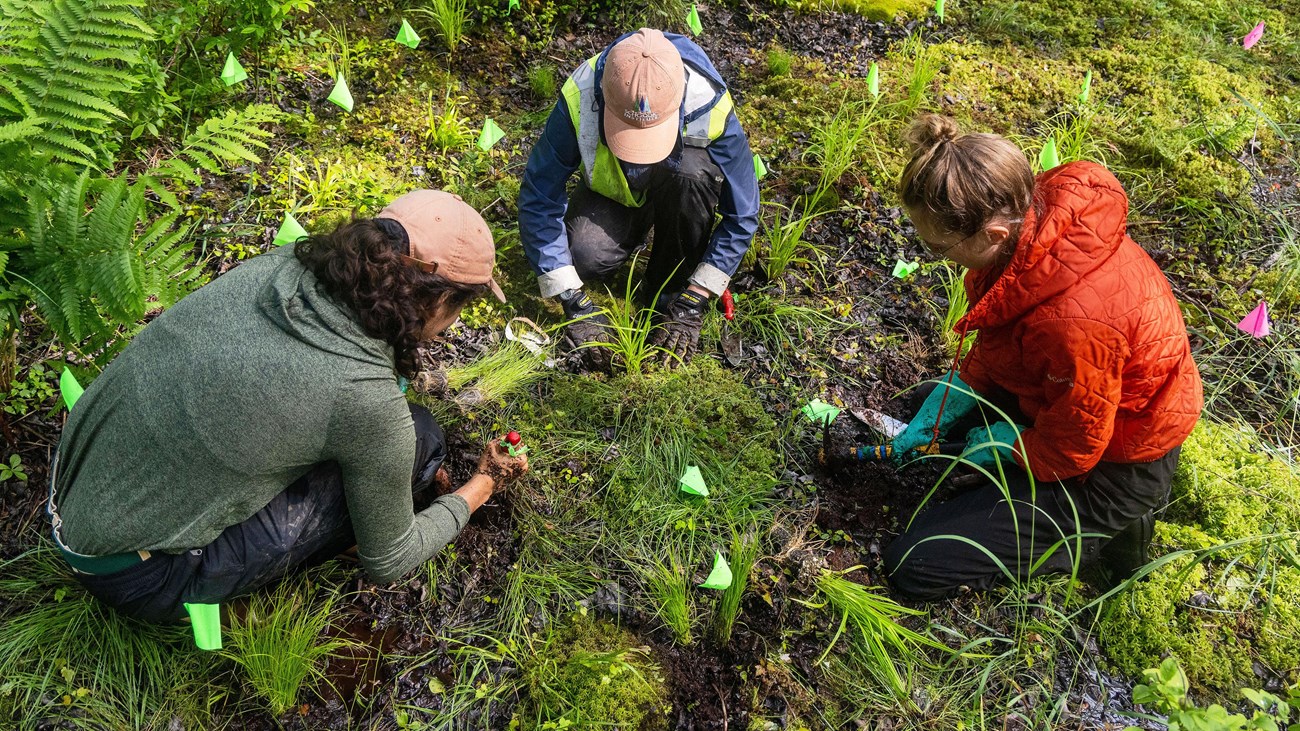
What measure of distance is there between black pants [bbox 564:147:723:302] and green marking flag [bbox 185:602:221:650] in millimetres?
1774

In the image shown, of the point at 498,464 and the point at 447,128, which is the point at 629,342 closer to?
the point at 498,464

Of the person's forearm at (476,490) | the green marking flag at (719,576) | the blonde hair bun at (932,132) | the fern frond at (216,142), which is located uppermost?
the blonde hair bun at (932,132)

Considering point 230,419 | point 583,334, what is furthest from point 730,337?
point 230,419

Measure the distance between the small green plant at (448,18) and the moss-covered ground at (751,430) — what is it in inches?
2.2

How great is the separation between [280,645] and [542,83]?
9.04 ft

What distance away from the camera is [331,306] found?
5.69 feet

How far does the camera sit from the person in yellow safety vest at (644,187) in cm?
263

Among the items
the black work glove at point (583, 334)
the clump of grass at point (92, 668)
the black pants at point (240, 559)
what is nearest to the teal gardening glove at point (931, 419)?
the black work glove at point (583, 334)

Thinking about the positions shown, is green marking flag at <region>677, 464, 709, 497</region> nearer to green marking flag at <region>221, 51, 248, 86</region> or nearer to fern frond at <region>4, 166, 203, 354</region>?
fern frond at <region>4, 166, 203, 354</region>

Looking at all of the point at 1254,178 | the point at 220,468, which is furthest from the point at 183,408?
the point at 1254,178

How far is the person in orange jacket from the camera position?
2.04 metres

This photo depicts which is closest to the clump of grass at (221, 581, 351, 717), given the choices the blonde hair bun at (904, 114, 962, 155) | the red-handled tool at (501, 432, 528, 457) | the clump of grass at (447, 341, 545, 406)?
the red-handled tool at (501, 432, 528, 457)

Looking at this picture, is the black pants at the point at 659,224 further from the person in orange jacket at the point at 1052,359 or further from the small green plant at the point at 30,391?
the small green plant at the point at 30,391

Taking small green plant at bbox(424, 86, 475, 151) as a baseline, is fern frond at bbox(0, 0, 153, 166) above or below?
above
